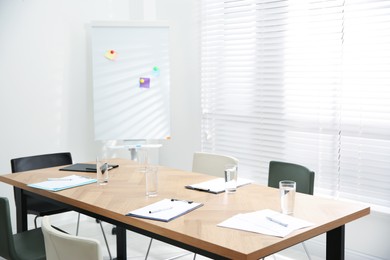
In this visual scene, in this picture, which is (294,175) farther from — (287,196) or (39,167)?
(39,167)

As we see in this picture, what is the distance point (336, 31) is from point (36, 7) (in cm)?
265

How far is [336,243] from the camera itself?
7.95 feet

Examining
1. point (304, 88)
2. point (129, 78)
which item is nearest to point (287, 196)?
point (304, 88)

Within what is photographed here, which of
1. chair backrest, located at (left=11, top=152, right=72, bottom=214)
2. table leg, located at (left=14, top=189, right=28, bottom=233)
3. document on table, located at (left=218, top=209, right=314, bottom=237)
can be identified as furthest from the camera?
chair backrest, located at (left=11, top=152, right=72, bottom=214)

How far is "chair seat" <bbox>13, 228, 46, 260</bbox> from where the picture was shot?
2.76m

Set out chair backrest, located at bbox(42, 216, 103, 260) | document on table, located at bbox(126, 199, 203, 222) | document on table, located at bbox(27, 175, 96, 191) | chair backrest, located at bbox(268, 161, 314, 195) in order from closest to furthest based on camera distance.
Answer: chair backrest, located at bbox(42, 216, 103, 260) < document on table, located at bbox(126, 199, 203, 222) < document on table, located at bbox(27, 175, 96, 191) < chair backrest, located at bbox(268, 161, 314, 195)

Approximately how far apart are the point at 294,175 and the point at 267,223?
109 centimetres

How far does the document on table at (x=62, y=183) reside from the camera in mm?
2914

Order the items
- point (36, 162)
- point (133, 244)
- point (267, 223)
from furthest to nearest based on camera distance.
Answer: point (133, 244) → point (36, 162) → point (267, 223)

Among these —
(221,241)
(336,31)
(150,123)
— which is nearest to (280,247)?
(221,241)

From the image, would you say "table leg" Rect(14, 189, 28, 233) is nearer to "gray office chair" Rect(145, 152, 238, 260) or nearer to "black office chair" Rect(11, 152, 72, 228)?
"black office chair" Rect(11, 152, 72, 228)

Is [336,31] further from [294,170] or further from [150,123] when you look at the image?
[150,123]

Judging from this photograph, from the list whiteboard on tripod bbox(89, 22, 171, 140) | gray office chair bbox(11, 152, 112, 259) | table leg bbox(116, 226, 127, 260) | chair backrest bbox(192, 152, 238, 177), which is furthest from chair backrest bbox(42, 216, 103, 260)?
whiteboard on tripod bbox(89, 22, 171, 140)

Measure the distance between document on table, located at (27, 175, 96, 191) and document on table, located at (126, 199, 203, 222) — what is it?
2.15ft
